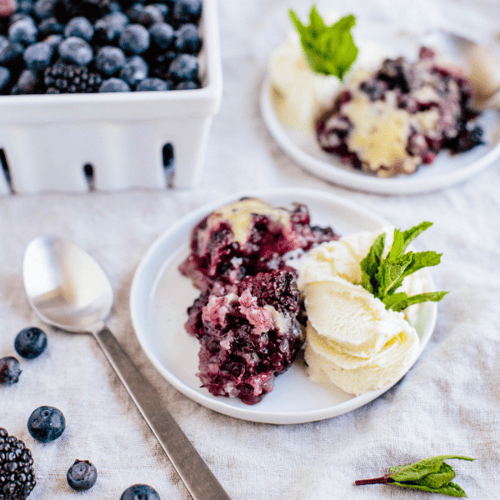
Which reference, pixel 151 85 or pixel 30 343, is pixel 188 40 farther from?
pixel 30 343

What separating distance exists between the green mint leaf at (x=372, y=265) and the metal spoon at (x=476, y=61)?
45.9 inches

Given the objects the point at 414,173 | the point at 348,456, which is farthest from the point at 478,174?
the point at 348,456

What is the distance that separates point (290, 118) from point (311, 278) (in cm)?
88

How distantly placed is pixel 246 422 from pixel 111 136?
3.23ft

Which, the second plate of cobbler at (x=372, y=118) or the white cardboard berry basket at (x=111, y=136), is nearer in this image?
Answer: the white cardboard berry basket at (x=111, y=136)

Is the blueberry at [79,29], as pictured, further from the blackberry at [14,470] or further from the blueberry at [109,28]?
the blackberry at [14,470]

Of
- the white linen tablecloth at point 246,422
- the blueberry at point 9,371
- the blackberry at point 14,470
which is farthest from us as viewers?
the blueberry at point 9,371

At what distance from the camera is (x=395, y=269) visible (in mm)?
1326

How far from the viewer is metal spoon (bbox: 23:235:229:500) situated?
132 centimetres

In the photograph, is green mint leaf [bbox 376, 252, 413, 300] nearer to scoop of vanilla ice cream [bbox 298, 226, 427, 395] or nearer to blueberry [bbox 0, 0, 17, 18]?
scoop of vanilla ice cream [bbox 298, 226, 427, 395]

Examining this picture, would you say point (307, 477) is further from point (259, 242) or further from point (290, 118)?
point (290, 118)

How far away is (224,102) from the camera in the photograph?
2199 millimetres

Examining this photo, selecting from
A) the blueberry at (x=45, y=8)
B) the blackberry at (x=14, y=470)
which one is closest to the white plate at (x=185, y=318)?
the blackberry at (x=14, y=470)

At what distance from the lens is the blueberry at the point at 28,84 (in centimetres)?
157
